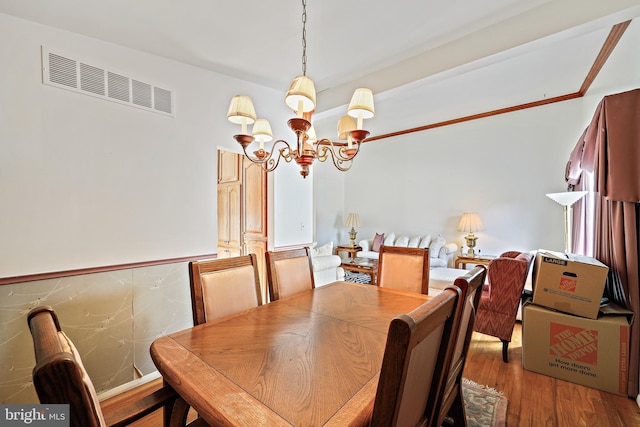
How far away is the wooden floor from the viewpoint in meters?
1.72

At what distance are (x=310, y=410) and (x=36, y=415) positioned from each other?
608 mm

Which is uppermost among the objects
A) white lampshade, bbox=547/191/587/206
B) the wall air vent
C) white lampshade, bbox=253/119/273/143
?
the wall air vent

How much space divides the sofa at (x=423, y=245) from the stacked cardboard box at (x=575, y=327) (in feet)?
6.83

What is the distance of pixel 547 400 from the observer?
1.91 meters

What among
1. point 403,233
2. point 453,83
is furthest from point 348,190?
point 453,83

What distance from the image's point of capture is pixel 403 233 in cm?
549

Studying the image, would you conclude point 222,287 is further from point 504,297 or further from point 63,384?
point 504,297

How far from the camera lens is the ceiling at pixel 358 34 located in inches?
70.7

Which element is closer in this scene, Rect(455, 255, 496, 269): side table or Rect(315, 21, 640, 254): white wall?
Rect(315, 21, 640, 254): white wall

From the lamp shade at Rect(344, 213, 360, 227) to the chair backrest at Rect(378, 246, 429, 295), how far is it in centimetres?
360

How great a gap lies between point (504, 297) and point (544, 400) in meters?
0.76

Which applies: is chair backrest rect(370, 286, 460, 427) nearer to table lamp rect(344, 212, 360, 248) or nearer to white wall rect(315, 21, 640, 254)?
white wall rect(315, 21, 640, 254)

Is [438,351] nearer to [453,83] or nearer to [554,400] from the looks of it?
[554,400]

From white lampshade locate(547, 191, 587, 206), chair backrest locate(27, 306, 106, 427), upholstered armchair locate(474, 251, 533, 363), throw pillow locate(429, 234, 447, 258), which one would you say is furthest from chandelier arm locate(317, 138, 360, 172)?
throw pillow locate(429, 234, 447, 258)
